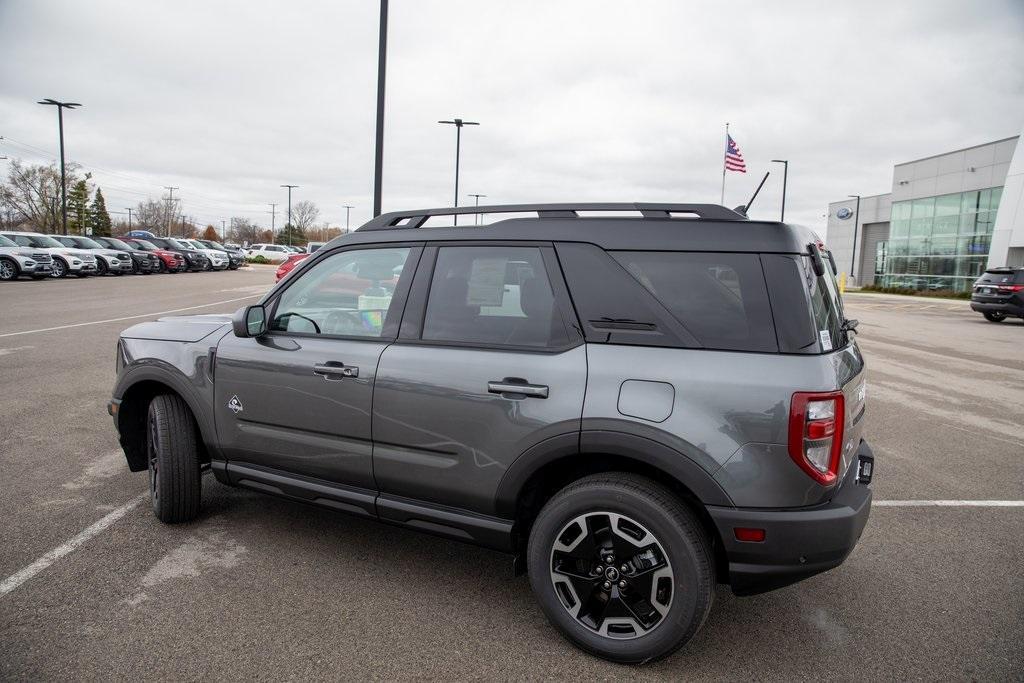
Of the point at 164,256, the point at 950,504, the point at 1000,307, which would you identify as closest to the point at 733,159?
the point at 1000,307

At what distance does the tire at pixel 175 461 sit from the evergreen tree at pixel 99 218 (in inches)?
3819

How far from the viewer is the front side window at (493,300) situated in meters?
2.89

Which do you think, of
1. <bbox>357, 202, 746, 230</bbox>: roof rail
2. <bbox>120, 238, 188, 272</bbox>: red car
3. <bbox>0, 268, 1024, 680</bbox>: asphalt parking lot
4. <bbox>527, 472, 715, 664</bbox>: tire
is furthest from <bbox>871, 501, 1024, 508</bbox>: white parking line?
<bbox>120, 238, 188, 272</bbox>: red car

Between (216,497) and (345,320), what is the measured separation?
5.85 ft

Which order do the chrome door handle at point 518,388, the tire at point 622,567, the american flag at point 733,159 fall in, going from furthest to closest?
the american flag at point 733,159 → the chrome door handle at point 518,388 → the tire at point 622,567

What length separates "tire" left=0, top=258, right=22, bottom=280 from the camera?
23.8 meters

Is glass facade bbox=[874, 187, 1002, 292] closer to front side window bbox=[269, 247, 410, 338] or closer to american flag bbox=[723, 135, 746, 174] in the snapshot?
american flag bbox=[723, 135, 746, 174]

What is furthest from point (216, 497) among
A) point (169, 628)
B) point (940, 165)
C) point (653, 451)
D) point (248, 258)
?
point (248, 258)

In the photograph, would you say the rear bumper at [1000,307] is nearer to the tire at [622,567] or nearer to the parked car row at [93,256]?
the tire at [622,567]

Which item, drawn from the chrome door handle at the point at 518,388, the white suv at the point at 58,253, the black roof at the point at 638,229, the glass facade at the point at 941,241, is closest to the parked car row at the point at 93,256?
the white suv at the point at 58,253

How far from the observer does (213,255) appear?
40406 millimetres

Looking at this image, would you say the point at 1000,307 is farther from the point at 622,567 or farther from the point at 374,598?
the point at 374,598

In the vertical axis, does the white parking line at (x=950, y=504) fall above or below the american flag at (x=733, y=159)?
below

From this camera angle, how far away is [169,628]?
279cm
